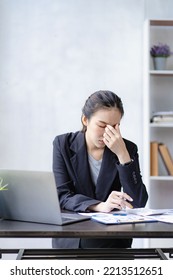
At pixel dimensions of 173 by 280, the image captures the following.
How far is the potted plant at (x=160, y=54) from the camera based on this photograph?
340cm

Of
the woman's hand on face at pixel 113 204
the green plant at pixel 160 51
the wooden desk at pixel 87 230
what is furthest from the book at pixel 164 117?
the wooden desk at pixel 87 230

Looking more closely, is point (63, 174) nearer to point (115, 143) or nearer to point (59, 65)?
point (115, 143)

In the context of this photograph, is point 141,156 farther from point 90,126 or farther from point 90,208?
point 90,208

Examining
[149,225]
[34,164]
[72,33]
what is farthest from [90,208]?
[72,33]

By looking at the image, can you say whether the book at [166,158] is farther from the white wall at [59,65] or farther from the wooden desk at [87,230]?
the wooden desk at [87,230]

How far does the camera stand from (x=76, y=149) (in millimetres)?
2188

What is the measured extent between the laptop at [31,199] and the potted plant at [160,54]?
193 centimetres

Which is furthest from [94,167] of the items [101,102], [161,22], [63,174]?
[161,22]

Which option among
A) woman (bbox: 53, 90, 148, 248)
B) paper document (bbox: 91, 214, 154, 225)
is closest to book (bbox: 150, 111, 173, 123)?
woman (bbox: 53, 90, 148, 248)

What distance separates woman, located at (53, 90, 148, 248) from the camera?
6.72 ft

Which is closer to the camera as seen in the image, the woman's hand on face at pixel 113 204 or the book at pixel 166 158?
the woman's hand on face at pixel 113 204

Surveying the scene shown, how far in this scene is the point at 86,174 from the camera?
7.02ft

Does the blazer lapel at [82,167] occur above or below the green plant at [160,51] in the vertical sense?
below

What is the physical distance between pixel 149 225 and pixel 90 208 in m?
0.36
